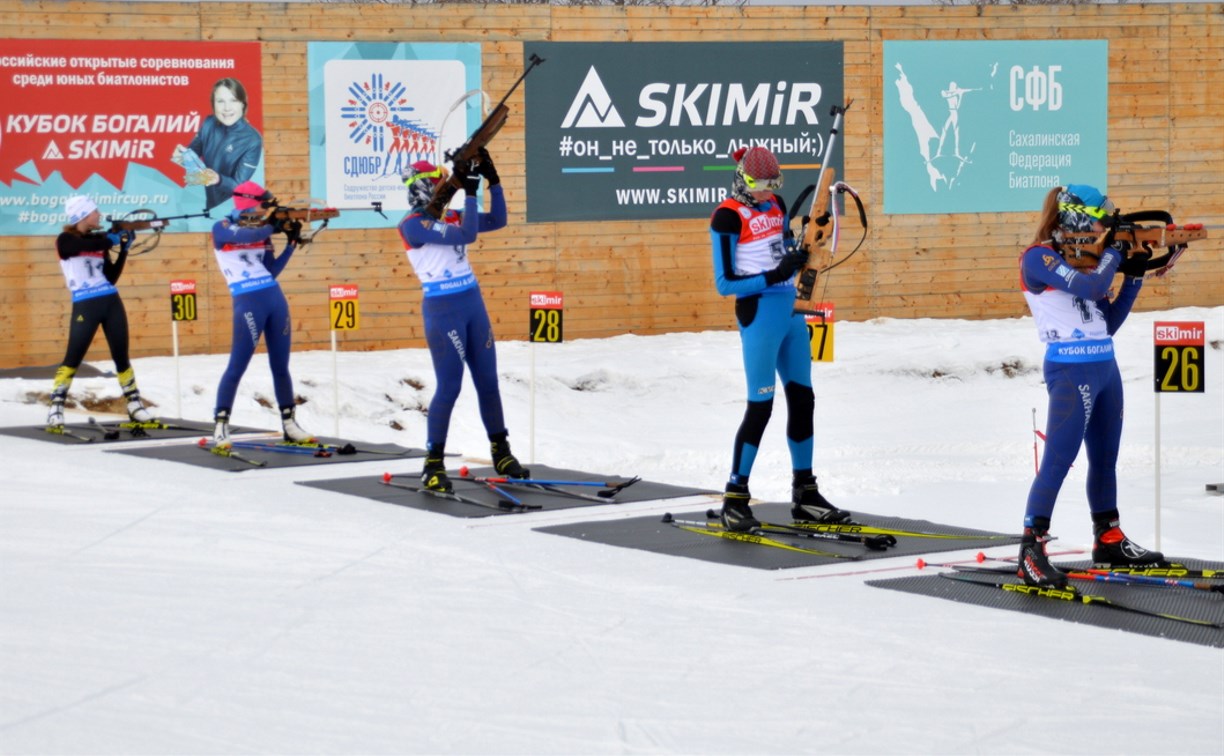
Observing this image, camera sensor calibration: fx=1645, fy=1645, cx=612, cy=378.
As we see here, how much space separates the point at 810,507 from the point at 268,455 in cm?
449

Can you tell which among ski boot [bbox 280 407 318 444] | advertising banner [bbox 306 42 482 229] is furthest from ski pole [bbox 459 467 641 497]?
advertising banner [bbox 306 42 482 229]

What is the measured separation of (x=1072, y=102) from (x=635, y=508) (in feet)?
40.6

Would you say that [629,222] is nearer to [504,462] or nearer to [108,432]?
[108,432]

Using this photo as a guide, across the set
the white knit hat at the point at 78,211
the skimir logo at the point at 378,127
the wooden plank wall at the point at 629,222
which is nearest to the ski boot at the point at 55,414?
the white knit hat at the point at 78,211

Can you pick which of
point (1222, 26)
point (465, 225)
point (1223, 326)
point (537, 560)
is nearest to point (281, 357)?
point (465, 225)

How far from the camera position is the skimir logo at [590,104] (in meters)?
18.0

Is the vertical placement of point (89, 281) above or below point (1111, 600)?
above

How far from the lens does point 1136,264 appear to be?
645 cm

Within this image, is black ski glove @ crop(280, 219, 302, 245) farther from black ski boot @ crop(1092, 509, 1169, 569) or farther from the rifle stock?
black ski boot @ crop(1092, 509, 1169, 569)

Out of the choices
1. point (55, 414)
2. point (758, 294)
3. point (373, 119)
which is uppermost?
point (373, 119)

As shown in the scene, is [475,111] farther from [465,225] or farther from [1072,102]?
[465,225]

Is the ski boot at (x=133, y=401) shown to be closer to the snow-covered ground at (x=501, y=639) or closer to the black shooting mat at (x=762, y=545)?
the snow-covered ground at (x=501, y=639)

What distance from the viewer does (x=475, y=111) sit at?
1764cm

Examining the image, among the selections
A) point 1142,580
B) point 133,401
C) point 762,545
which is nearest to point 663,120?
point 133,401
